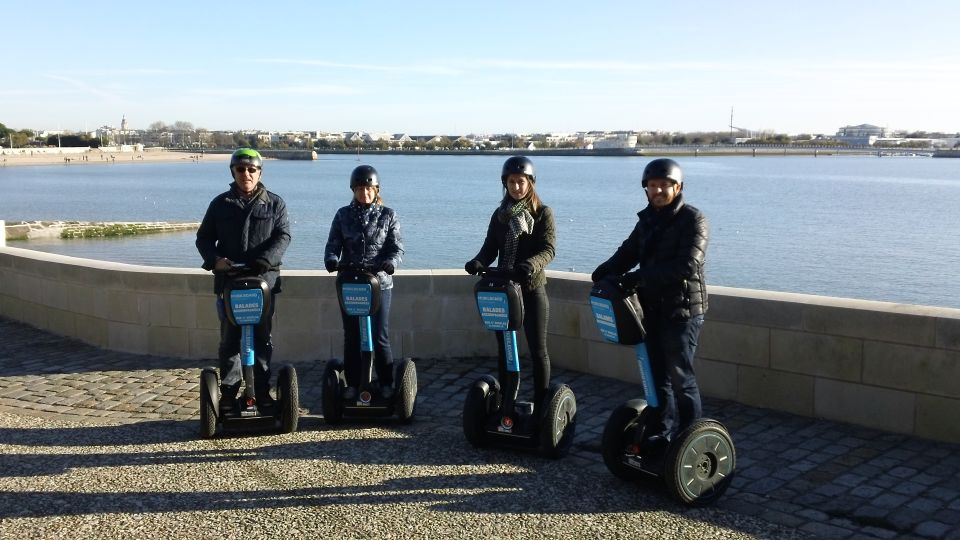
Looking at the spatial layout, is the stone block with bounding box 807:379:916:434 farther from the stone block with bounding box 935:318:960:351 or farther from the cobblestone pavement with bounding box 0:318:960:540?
the stone block with bounding box 935:318:960:351

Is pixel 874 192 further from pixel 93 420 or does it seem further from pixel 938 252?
pixel 93 420

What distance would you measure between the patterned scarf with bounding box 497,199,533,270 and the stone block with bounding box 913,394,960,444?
2.76 m

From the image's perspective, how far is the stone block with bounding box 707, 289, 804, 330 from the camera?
6.39 m

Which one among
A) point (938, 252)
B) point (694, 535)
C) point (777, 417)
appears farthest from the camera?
point (938, 252)

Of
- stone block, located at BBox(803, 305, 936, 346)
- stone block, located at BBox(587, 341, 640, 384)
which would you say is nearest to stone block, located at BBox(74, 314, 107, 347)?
stone block, located at BBox(587, 341, 640, 384)

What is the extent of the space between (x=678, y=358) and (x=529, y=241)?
1.23m

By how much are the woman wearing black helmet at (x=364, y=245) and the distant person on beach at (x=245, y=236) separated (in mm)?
383

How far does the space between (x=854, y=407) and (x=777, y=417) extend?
20.1 inches

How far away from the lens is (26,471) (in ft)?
17.5

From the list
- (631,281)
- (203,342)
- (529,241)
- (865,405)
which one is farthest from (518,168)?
(203,342)

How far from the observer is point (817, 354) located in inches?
248

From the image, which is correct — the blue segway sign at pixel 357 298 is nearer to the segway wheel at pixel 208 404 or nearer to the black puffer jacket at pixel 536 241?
the black puffer jacket at pixel 536 241

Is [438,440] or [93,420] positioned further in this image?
[93,420]

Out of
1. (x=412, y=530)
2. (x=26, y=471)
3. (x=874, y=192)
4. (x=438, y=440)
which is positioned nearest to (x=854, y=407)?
(x=438, y=440)
